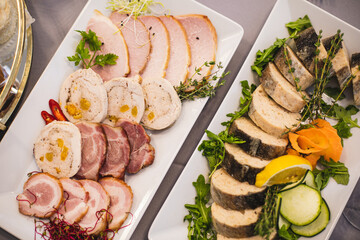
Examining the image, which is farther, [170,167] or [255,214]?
[170,167]

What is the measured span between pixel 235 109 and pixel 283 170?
2.34ft

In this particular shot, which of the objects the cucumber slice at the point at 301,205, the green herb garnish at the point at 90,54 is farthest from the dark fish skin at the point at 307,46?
the green herb garnish at the point at 90,54

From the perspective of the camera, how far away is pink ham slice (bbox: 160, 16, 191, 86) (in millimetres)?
2836

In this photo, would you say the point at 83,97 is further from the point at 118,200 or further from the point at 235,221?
the point at 235,221

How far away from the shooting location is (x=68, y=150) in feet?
8.79

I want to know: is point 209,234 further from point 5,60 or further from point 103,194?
point 5,60

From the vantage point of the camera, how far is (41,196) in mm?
2654

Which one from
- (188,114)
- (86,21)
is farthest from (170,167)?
(86,21)

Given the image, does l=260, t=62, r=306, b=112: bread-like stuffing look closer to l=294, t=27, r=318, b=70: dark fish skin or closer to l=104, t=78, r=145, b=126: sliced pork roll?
l=294, t=27, r=318, b=70: dark fish skin

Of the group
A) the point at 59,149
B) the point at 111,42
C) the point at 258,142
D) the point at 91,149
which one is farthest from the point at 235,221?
the point at 111,42

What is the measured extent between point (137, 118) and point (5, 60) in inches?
45.3

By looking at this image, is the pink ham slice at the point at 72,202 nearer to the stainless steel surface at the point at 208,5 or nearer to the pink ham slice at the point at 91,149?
the pink ham slice at the point at 91,149

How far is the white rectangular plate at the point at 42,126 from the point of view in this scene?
265 cm

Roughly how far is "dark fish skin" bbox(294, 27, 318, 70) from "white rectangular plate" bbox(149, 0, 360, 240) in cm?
20
